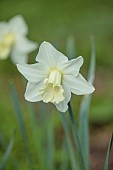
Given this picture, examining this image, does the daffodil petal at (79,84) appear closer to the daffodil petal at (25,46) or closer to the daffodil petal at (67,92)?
the daffodil petal at (67,92)

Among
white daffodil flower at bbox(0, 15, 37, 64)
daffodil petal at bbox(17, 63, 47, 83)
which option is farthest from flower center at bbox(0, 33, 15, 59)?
daffodil petal at bbox(17, 63, 47, 83)

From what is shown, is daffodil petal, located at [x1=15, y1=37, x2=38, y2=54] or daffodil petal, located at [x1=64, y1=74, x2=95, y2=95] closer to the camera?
daffodil petal, located at [x1=64, y1=74, x2=95, y2=95]

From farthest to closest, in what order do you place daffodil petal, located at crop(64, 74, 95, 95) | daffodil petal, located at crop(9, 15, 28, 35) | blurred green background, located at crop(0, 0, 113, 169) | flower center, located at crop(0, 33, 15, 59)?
blurred green background, located at crop(0, 0, 113, 169) → daffodil petal, located at crop(9, 15, 28, 35) → flower center, located at crop(0, 33, 15, 59) → daffodil petal, located at crop(64, 74, 95, 95)

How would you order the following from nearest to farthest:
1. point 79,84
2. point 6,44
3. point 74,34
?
1. point 79,84
2. point 6,44
3. point 74,34

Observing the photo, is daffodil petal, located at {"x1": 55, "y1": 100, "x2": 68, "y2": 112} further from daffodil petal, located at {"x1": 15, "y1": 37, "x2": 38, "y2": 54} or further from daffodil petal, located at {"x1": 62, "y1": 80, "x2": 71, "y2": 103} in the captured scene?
daffodil petal, located at {"x1": 15, "y1": 37, "x2": 38, "y2": 54}

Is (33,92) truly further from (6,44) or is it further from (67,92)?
(6,44)

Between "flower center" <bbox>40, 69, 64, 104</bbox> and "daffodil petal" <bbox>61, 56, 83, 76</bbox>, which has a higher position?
"daffodil petal" <bbox>61, 56, 83, 76</bbox>

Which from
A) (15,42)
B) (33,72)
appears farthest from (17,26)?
(33,72)
